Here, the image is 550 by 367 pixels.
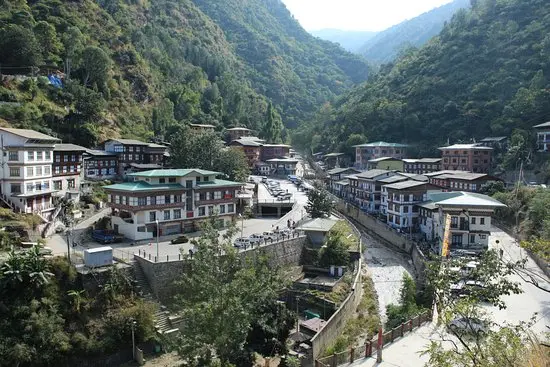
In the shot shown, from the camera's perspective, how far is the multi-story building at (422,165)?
76.7m

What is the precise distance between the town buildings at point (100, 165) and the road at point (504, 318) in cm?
4570

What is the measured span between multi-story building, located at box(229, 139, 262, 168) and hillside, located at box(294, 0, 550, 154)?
73.5ft

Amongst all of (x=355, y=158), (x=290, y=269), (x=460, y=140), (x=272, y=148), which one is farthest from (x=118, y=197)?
(x=460, y=140)

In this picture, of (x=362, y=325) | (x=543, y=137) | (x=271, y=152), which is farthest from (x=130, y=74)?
(x=543, y=137)

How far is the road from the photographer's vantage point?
66.6ft

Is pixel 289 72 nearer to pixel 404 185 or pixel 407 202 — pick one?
pixel 404 185

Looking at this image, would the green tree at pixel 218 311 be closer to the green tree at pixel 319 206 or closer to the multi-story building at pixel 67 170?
the green tree at pixel 319 206

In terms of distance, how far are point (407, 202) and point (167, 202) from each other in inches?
1181

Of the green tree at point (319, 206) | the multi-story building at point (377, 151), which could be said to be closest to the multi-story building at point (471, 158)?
the multi-story building at point (377, 151)

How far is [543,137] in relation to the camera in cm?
6688

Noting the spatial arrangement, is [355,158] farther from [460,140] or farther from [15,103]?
[15,103]

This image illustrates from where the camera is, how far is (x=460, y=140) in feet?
276

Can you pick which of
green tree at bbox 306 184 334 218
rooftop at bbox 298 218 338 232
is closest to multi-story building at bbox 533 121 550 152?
green tree at bbox 306 184 334 218

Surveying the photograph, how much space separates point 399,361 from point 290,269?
20.7m
